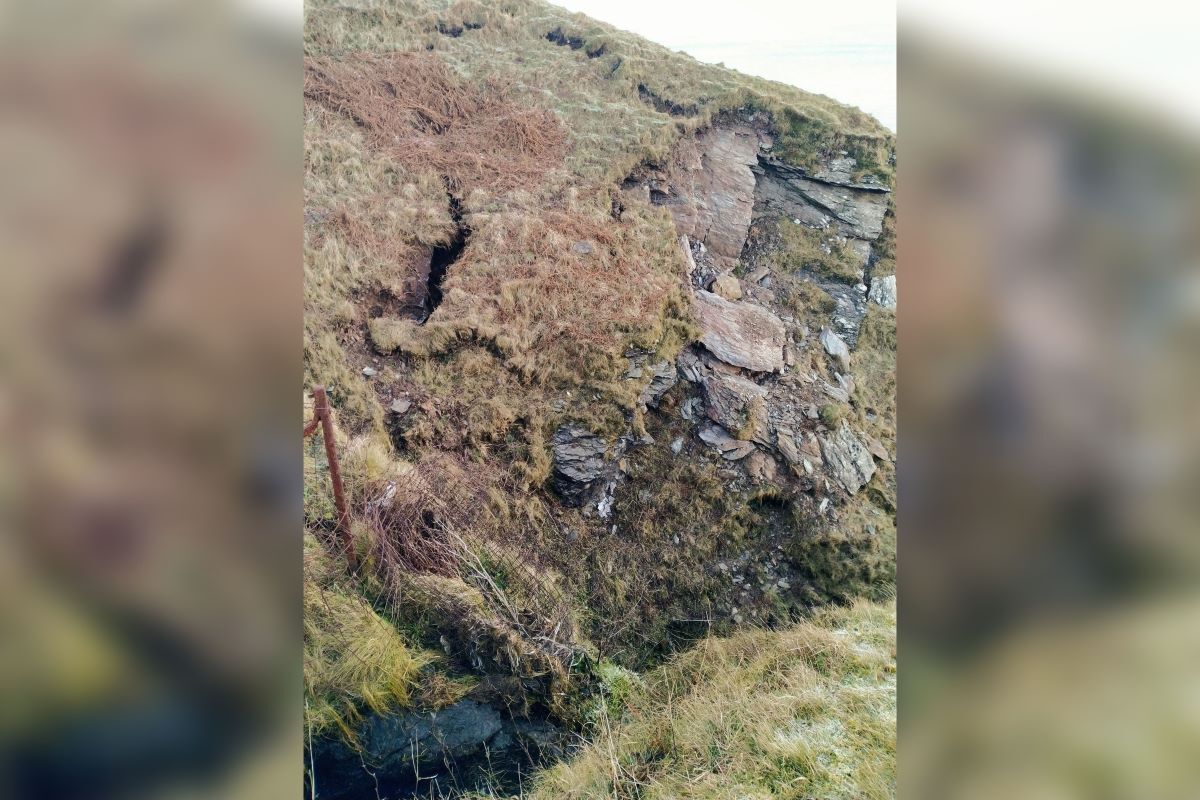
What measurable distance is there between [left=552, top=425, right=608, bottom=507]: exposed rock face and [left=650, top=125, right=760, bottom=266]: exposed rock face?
2.04 metres

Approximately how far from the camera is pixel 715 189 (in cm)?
567

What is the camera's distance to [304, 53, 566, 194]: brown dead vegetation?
5191mm

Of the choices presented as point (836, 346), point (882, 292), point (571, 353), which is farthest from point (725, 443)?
point (882, 292)

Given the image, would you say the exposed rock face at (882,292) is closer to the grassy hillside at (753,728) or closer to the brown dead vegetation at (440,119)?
the grassy hillside at (753,728)

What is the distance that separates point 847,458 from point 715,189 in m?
2.55

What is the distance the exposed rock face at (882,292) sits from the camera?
17.9 ft

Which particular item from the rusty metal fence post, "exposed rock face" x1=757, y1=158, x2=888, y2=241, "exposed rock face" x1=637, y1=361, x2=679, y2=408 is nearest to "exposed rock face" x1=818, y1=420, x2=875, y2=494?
"exposed rock face" x1=637, y1=361, x2=679, y2=408

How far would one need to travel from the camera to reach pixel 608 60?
6.43 meters
